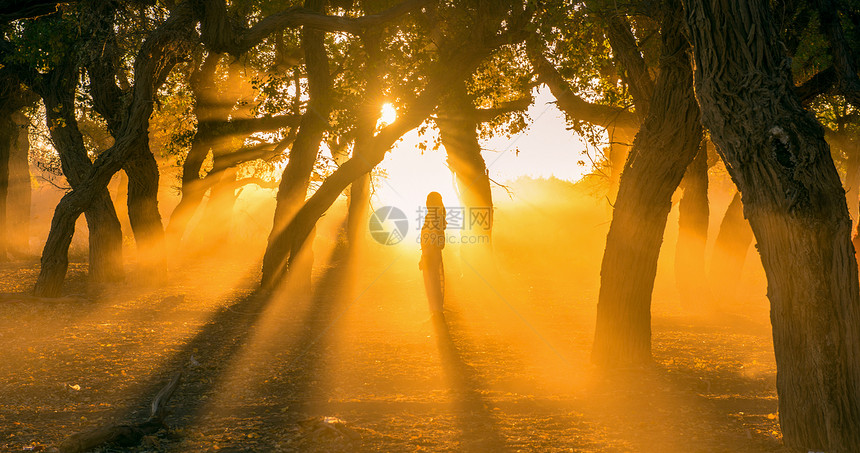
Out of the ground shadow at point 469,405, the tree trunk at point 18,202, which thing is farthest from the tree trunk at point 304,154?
the tree trunk at point 18,202

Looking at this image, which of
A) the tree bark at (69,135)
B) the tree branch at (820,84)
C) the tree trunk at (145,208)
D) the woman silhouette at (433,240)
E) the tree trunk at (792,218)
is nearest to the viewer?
the tree trunk at (792,218)

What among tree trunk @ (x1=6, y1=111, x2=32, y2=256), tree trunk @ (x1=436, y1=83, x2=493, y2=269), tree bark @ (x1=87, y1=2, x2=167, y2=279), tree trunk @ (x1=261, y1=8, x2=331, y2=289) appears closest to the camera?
tree bark @ (x1=87, y1=2, x2=167, y2=279)

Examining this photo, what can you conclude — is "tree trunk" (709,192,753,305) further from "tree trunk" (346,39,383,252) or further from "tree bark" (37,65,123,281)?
"tree bark" (37,65,123,281)

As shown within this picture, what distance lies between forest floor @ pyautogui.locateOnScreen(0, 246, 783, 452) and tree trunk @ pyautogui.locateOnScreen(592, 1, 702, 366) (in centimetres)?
52

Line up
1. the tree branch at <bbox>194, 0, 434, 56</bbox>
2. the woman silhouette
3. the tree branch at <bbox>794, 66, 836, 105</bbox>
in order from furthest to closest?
the woman silhouette < the tree branch at <bbox>194, 0, 434, 56</bbox> < the tree branch at <bbox>794, 66, 836, 105</bbox>

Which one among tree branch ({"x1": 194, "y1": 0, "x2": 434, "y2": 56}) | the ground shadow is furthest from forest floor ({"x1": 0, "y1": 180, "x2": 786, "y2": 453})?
tree branch ({"x1": 194, "y1": 0, "x2": 434, "y2": 56})

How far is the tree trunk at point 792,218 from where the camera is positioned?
4703 millimetres

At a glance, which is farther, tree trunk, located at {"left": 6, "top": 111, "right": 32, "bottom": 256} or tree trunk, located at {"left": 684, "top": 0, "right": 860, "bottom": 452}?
tree trunk, located at {"left": 6, "top": 111, "right": 32, "bottom": 256}

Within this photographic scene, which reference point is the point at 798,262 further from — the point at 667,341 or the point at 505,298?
the point at 505,298

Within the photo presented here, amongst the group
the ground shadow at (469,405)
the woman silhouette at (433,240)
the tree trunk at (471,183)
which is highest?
the tree trunk at (471,183)

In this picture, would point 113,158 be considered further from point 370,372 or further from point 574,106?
point 574,106

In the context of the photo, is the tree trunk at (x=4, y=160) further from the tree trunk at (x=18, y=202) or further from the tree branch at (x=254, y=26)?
the tree branch at (x=254, y=26)

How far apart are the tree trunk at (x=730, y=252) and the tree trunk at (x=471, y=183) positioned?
6.16 meters

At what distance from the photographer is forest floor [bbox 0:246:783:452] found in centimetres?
596
